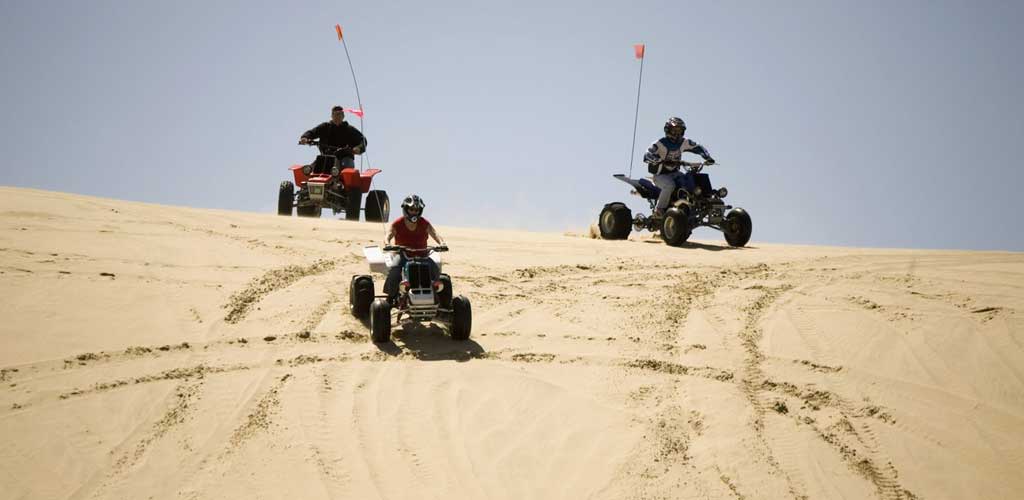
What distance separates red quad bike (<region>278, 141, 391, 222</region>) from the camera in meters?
16.6

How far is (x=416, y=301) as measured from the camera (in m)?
8.15

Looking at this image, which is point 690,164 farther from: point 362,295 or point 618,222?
point 362,295

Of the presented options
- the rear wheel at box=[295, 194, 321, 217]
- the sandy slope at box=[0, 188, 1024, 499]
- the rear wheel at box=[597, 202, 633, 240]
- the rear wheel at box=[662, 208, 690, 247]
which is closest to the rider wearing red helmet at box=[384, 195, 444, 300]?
the sandy slope at box=[0, 188, 1024, 499]

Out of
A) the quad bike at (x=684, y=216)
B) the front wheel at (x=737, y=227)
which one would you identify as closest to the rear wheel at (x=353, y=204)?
the quad bike at (x=684, y=216)

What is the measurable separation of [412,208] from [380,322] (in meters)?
1.38

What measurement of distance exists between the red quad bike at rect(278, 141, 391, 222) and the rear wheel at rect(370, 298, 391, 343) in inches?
336

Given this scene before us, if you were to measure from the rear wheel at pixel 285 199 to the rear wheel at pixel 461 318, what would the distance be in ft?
32.2

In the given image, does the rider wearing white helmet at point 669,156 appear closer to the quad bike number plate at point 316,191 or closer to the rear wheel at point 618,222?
the rear wheel at point 618,222

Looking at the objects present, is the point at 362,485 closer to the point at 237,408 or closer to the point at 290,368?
the point at 237,408

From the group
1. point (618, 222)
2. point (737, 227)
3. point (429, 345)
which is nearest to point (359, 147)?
point (618, 222)

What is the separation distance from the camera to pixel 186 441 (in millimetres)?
6004

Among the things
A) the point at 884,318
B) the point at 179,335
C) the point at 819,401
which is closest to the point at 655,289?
the point at 884,318

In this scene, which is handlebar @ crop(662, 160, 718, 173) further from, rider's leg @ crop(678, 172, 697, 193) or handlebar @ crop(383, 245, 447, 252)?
handlebar @ crop(383, 245, 447, 252)

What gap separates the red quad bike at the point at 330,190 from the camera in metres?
16.6
